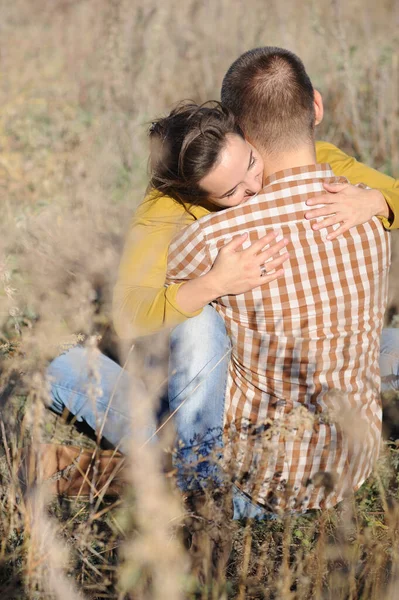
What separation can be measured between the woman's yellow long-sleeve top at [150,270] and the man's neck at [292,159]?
35cm

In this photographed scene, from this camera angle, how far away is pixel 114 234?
3.49m

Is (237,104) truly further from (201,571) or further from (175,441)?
(201,571)

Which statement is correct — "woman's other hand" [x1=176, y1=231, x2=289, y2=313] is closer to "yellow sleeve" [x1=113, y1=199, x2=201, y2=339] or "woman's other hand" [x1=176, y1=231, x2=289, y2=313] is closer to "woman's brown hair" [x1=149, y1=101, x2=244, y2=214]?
"yellow sleeve" [x1=113, y1=199, x2=201, y2=339]

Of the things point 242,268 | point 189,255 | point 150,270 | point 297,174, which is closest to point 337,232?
point 297,174

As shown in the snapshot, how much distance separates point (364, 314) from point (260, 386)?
15.0 inches

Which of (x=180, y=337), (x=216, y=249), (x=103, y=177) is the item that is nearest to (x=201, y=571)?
(x=180, y=337)

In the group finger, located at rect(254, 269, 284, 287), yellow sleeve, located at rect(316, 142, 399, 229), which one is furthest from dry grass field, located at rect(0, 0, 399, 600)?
yellow sleeve, located at rect(316, 142, 399, 229)

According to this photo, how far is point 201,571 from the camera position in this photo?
1814 mm

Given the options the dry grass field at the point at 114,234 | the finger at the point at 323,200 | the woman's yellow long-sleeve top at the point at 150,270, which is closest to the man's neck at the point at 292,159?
the finger at the point at 323,200

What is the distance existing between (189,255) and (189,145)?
1.12ft

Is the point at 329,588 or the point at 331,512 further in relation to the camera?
the point at 331,512

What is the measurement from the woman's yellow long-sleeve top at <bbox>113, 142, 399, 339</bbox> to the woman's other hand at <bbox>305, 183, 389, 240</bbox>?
0.52 feet

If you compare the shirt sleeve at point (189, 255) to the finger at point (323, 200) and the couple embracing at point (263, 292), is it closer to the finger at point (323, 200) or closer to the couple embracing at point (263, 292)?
the couple embracing at point (263, 292)

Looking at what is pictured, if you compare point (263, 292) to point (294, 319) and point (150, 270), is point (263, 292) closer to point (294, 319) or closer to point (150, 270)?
point (294, 319)
